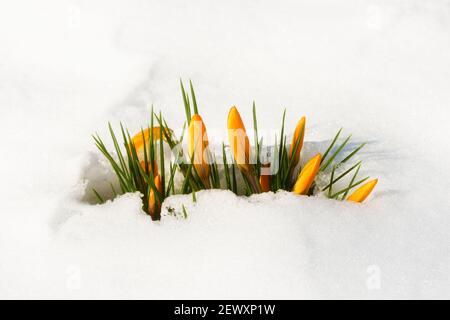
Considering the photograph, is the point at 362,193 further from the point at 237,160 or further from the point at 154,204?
the point at 154,204

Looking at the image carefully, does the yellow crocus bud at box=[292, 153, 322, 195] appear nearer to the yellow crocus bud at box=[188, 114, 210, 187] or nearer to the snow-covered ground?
the snow-covered ground

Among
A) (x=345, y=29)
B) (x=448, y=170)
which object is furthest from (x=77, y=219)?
(x=345, y=29)

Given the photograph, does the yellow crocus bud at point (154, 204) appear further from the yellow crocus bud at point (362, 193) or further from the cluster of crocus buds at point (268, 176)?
the yellow crocus bud at point (362, 193)

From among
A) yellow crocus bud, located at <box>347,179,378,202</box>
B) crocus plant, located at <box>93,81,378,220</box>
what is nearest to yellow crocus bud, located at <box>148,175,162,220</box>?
crocus plant, located at <box>93,81,378,220</box>

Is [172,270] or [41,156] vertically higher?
[41,156]
